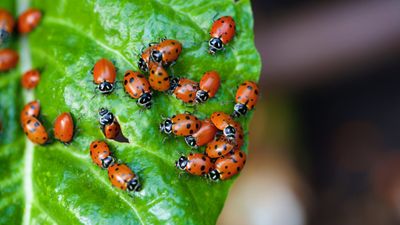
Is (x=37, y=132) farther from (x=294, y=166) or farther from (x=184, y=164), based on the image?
(x=294, y=166)

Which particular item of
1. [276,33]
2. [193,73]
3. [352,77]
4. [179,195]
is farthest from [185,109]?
[352,77]

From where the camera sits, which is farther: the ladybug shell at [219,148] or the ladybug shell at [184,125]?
the ladybug shell at [219,148]

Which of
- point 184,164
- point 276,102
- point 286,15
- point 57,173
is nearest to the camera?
point 184,164

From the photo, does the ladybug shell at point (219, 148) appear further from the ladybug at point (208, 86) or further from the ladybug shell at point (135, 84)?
the ladybug shell at point (135, 84)

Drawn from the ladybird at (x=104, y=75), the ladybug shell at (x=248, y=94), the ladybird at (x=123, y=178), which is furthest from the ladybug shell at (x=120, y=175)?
the ladybug shell at (x=248, y=94)

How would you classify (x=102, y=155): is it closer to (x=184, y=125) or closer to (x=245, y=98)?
(x=184, y=125)

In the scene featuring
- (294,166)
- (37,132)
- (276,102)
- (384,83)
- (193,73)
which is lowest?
(294,166)

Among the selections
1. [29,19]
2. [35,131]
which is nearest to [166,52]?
[35,131]
